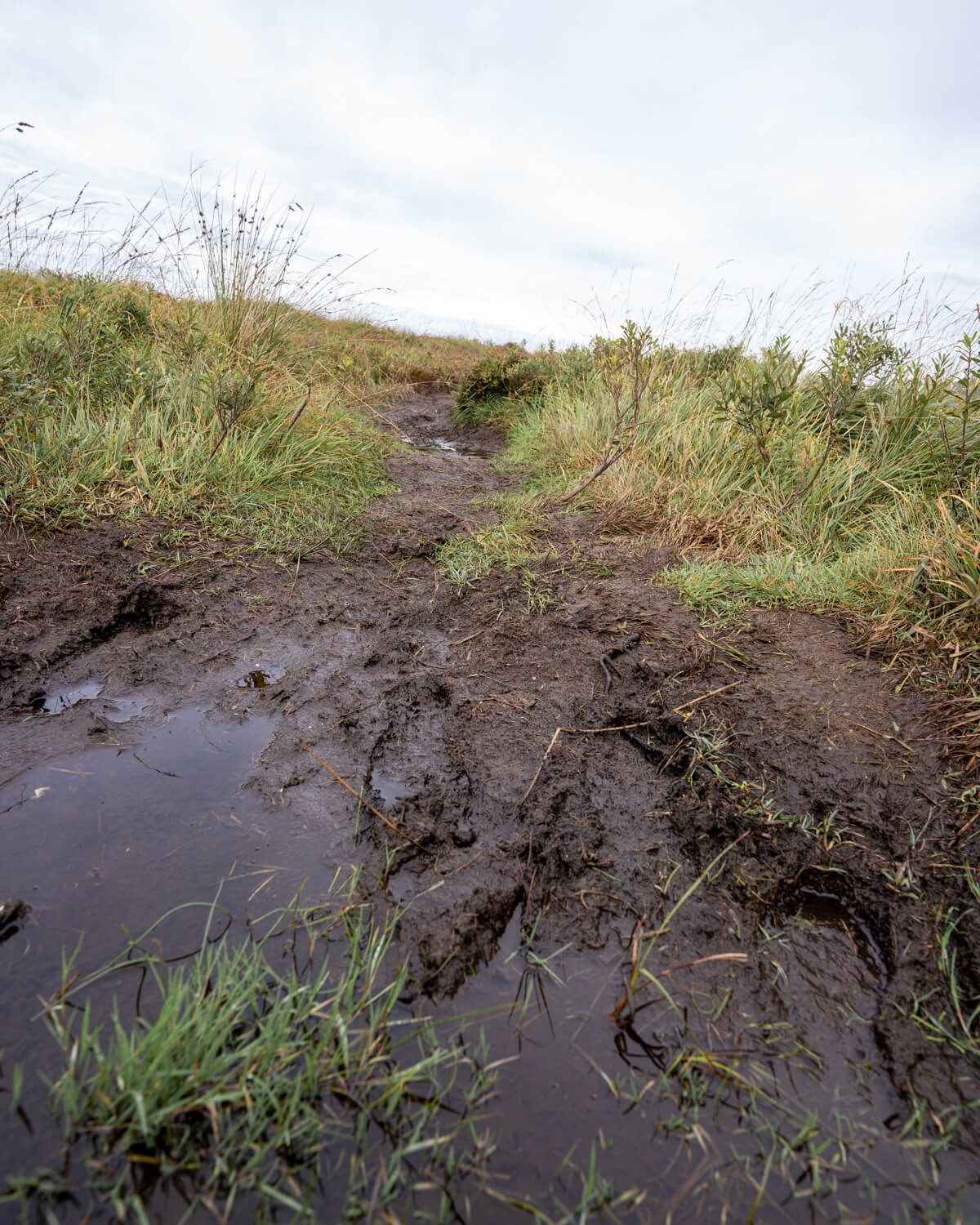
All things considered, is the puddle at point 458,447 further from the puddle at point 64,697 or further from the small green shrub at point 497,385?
the puddle at point 64,697

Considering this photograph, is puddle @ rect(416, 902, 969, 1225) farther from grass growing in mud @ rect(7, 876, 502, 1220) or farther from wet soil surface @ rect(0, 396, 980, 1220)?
grass growing in mud @ rect(7, 876, 502, 1220)

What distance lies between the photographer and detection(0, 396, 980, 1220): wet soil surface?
1306mm

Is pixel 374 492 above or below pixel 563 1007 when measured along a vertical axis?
above

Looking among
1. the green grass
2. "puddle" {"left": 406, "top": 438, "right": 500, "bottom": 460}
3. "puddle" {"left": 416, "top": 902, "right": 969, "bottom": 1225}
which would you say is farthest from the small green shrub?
"puddle" {"left": 416, "top": 902, "right": 969, "bottom": 1225}

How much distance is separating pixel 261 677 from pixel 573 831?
4.88ft

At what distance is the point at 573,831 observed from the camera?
1975mm

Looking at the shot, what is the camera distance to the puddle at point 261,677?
2645mm

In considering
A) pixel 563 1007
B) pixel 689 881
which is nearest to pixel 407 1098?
pixel 563 1007

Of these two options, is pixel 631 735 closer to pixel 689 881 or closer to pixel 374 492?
pixel 689 881

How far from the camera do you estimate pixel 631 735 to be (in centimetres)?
238

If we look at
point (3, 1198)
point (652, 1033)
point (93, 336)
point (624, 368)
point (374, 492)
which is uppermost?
point (624, 368)

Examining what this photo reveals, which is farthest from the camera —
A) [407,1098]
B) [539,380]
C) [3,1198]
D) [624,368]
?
[539,380]

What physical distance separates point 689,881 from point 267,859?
1.21 m

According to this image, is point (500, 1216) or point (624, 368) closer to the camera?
point (500, 1216)
